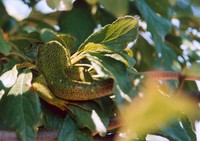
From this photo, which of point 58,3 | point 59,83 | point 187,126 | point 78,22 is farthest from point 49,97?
point 78,22

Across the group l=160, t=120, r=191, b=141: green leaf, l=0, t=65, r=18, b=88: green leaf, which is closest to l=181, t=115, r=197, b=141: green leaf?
l=160, t=120, r=191, b=141: green leaf

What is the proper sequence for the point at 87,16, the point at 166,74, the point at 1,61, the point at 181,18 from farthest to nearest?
1. the point at 181,18
2. the point at 87,16
3. the point at 1,61
4. the point at 166,74

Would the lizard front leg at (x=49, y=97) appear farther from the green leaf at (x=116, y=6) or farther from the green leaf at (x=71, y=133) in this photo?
the green leaf at (x=116, y=6)

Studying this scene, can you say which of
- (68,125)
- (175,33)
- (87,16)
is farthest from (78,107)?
(175,33)

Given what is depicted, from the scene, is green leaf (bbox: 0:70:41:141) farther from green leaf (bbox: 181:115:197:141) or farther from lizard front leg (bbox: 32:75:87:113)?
green leaf (bbox: 181:115:197:141)

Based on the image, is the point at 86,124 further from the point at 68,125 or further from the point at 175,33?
the point at 175,33

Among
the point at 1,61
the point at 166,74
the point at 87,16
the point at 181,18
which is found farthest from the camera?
the point at 181,18
